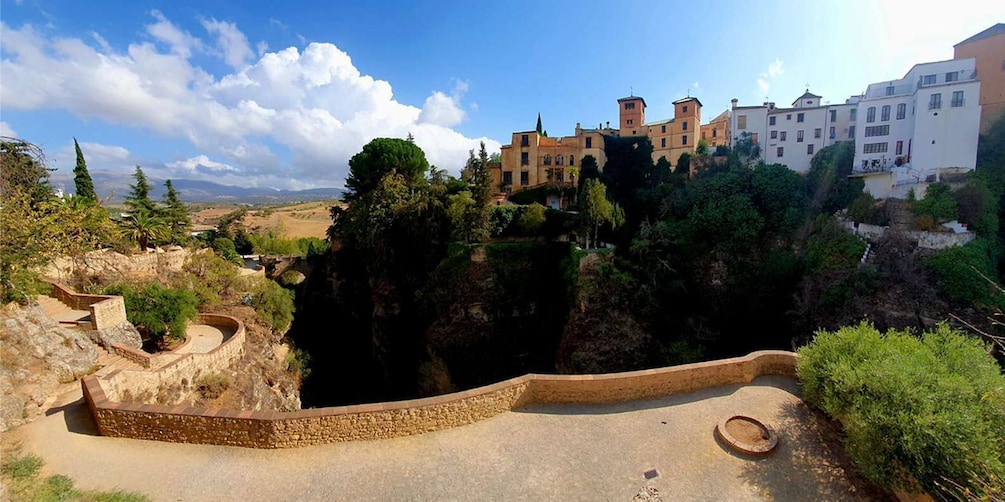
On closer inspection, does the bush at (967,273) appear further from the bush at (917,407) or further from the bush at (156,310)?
the bush at (156,310)

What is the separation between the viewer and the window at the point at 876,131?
86.3 ft

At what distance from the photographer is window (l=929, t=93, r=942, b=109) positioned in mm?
23828

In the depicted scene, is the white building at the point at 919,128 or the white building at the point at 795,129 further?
the white building at the point at 795,129

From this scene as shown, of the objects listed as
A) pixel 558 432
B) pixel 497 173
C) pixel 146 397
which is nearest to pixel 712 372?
pixel 558 432

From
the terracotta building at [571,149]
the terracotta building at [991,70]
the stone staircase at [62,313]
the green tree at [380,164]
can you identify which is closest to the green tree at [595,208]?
the terracotta building at [571,149]

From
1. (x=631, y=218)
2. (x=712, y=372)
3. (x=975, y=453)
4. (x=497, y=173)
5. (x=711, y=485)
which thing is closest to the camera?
(x=975, y=453)

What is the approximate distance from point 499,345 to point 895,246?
2063 cm

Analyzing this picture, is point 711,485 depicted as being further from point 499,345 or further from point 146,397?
point 499,345

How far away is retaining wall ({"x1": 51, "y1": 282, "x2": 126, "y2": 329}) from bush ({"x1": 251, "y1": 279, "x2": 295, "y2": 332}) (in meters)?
8.05

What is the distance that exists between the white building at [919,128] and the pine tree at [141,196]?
4946cm

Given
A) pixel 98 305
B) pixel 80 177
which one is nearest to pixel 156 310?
pixel 98 305

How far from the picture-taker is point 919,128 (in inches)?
954

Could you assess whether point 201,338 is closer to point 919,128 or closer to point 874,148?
point 874,148

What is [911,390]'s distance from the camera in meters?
6.68
